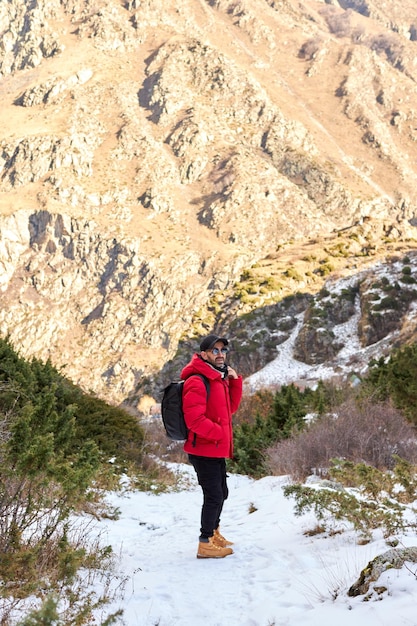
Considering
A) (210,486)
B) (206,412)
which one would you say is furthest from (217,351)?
(210,486)

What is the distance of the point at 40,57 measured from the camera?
12556 centimetres

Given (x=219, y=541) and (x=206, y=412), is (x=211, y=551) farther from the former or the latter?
(x=206, y=412)

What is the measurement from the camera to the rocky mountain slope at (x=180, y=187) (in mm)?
50656

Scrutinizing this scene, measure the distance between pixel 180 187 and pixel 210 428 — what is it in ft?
314

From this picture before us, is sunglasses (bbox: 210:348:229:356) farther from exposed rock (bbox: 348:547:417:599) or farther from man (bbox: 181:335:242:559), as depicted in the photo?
exposed rock (bbox: 348:547:417:599)

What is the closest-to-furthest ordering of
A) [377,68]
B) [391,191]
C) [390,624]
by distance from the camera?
1. [390,624]
2. [391,191]
3. [377,68]

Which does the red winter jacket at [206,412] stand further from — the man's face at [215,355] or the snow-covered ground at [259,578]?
the snow-covered ground at [259,578]

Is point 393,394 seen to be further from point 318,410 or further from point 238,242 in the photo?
point 238,242

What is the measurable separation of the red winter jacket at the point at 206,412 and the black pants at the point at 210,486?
128mm

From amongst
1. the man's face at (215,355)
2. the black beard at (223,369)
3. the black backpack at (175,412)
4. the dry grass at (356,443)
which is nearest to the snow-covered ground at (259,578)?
the black backpack at (175,412)

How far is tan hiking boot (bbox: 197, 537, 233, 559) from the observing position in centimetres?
422

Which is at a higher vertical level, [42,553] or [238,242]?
[42,553]

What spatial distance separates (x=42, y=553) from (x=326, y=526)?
250 cm

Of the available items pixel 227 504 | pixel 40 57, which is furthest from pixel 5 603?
pixel 40 57
